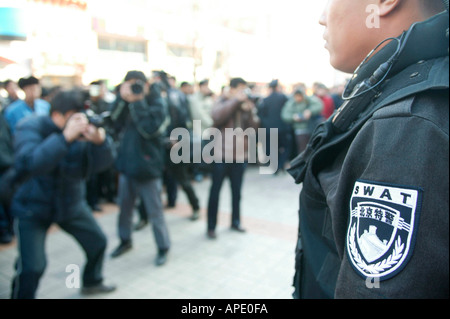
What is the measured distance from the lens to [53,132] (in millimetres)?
2908

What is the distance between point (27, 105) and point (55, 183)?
2817 mm

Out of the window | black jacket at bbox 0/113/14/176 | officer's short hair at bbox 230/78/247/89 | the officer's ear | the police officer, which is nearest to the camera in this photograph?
the police officer

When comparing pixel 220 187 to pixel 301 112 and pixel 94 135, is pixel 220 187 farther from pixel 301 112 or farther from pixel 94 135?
pixel 301 112

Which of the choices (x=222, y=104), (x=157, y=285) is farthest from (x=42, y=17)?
(x=157, y=285)

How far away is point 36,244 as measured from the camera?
2.71m

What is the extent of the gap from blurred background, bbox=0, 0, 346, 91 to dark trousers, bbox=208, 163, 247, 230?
2564mm

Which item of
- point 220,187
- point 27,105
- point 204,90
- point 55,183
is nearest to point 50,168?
point 55,183

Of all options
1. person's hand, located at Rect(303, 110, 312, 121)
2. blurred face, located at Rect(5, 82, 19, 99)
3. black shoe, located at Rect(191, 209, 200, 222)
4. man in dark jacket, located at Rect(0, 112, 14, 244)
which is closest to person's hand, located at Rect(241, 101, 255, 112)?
black shoe, located at Rect(191, 209, 200, 222)

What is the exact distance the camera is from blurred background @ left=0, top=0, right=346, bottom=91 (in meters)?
8.84

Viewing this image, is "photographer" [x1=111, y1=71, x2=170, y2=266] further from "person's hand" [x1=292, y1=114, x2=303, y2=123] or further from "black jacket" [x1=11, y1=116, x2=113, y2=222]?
"person's hand" [x1=292, y1=114, x2=303, y2=123]

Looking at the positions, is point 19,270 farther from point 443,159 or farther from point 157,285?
point 443,159

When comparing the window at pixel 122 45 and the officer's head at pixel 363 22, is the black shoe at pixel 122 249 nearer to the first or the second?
the officer's head at pixel 363 22

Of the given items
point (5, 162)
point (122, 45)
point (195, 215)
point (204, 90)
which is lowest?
point (195, 215)
